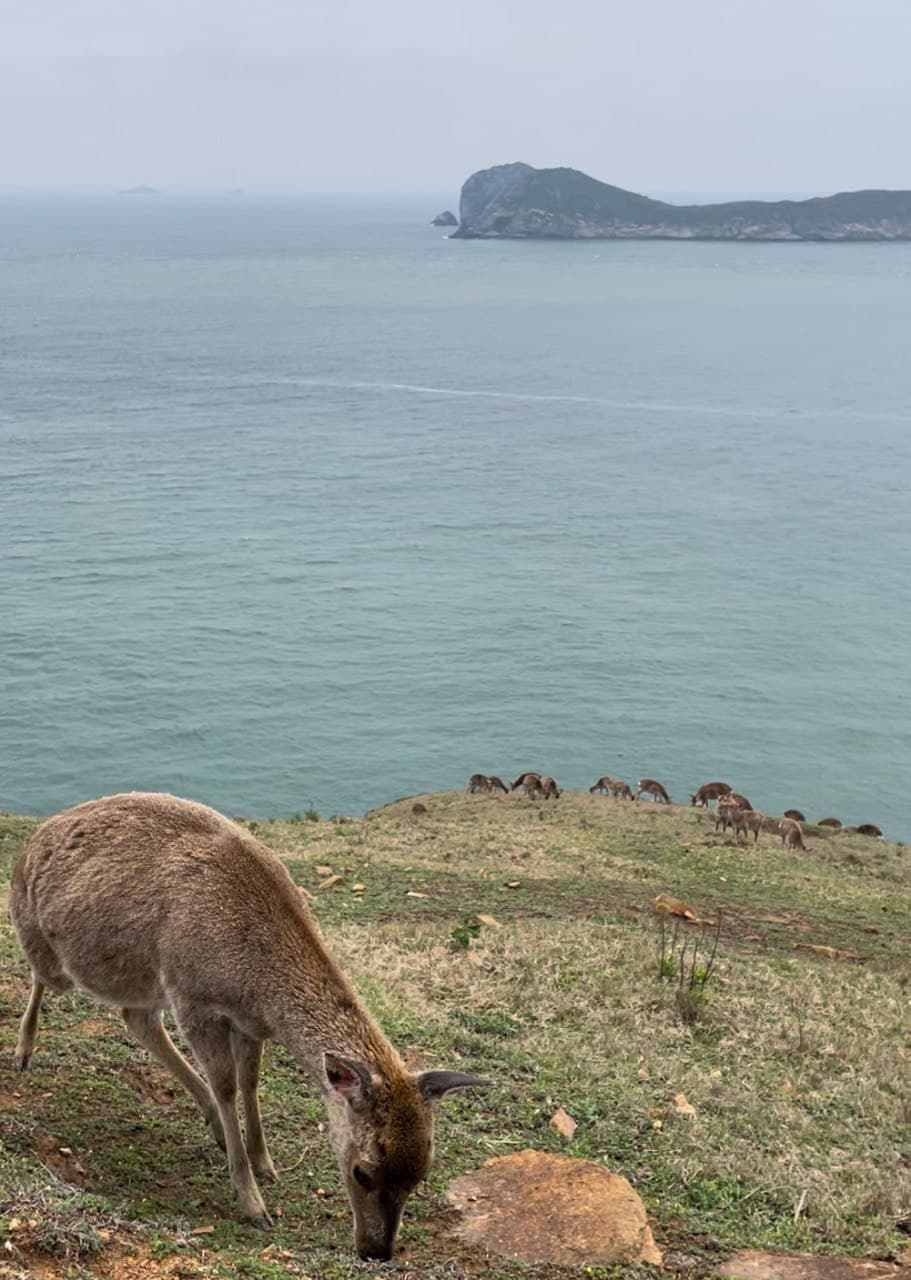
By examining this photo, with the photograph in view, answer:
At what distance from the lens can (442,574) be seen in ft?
195

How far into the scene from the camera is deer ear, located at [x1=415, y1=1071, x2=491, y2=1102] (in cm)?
690

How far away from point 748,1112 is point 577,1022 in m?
1.90

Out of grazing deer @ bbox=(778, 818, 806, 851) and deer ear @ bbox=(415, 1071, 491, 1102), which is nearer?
deer ear @ bbox=(415, 1071, 491, 1102)

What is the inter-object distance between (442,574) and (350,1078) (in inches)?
2075

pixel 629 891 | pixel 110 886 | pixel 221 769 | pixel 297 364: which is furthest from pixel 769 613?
pixel 297 364

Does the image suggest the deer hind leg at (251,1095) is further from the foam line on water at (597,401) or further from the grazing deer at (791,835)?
the foam line on water at (597,401)

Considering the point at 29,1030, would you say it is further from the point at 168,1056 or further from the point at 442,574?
the point at 442,574

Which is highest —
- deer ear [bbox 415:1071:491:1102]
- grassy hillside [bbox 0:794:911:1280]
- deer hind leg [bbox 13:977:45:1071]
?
deer ear [bbox 415:1071:491:1102]

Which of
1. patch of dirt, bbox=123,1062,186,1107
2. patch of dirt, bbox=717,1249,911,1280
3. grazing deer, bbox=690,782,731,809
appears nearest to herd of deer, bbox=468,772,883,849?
grazing deer, bbox=690,782,731,809

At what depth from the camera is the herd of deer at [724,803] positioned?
26219 mm

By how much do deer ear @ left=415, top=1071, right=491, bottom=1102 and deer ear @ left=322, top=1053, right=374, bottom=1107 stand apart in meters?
0.27

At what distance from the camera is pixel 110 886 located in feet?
27.8

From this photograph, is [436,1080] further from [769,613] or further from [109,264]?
[109,264]

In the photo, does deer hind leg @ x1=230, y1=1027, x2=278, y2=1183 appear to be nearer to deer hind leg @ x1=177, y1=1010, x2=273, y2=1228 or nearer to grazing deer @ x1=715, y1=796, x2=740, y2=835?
deer hind leg @ x1=177, y1=1010, x2=273, y2=1228
